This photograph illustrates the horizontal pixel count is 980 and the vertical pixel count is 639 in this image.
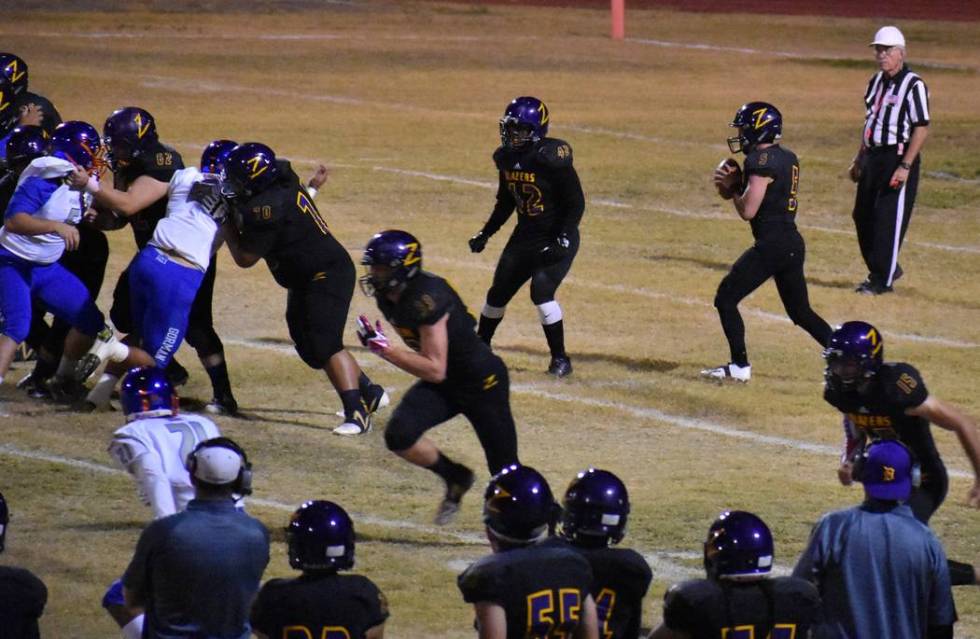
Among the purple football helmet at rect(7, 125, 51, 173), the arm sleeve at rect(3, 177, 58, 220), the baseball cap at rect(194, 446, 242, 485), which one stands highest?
the purple football helmet at rect(7, 125, 51, 173)

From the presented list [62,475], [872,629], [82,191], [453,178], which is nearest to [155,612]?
[872,629]

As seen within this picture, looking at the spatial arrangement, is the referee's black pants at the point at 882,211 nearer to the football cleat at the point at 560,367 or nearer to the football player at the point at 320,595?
the football cleat at the point at 560,367

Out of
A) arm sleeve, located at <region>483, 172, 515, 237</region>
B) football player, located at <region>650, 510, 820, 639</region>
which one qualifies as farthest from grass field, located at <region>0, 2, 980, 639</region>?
football player, located at <region>650, 510, 820, 639</region>

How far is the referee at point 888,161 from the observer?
14258mm

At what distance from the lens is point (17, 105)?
38.8 ft

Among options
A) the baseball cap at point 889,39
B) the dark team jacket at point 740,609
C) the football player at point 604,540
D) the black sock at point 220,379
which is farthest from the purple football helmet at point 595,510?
the baseball cap at point 889,39

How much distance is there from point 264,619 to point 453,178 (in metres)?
13.4

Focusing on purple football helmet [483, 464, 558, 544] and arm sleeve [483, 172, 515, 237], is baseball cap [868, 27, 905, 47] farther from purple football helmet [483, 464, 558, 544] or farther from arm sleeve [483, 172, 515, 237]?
purple football helmet [483, 464, 558, 544]

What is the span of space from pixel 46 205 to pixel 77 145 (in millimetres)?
396

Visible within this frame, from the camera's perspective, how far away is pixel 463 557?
26.6ft

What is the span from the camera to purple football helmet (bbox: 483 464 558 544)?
5367mm

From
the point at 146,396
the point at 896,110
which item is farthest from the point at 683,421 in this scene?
the point at 896,110

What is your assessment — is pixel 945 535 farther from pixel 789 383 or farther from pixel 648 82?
pixel 648 82

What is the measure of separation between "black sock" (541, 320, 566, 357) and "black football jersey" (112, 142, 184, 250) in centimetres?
261
